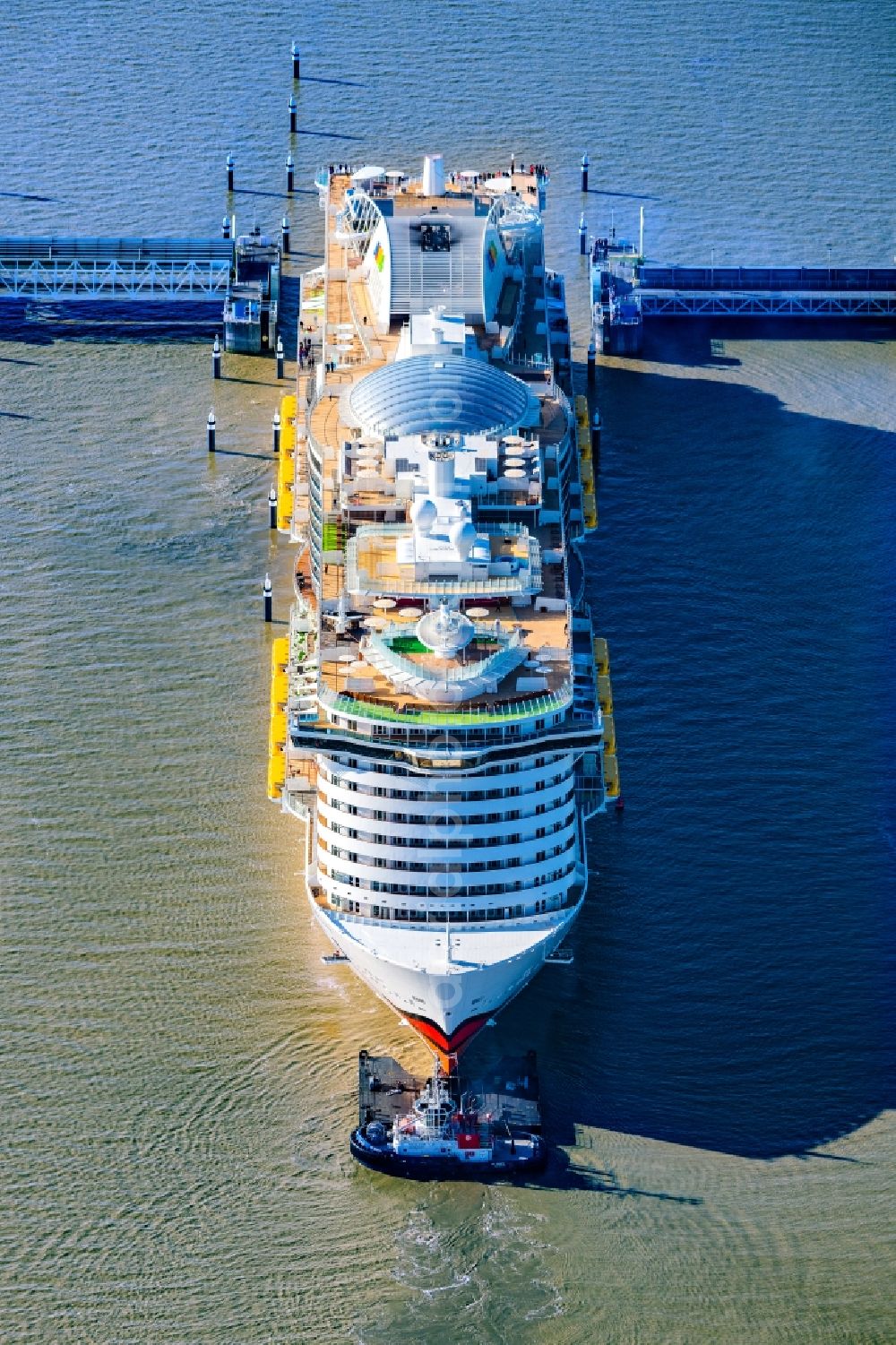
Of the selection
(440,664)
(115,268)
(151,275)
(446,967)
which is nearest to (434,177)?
(151,275)

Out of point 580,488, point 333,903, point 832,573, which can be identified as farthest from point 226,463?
point 333,903

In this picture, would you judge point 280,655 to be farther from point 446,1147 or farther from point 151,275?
point 151,275

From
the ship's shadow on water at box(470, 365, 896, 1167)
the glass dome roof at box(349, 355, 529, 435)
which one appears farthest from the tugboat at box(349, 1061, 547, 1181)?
the glass dome roof at box(349, 355, 529, 435)

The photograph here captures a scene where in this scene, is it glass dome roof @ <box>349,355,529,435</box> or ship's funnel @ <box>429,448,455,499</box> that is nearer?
ship's funnel @ <box>429,448,455,499</box>

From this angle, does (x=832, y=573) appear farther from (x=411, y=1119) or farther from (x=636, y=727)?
(x=411, y=1119)

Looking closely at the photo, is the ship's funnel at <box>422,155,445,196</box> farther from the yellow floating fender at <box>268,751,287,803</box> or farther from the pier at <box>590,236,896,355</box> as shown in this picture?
the yellow floating fender at <box>268,751,287,803</box>
